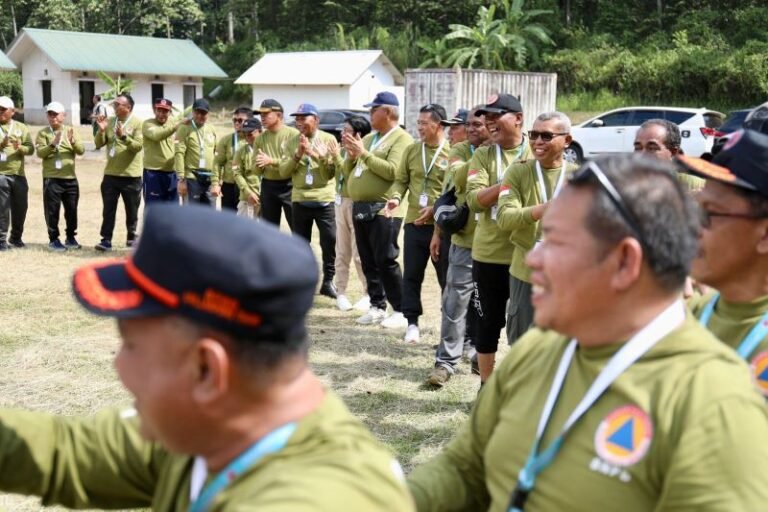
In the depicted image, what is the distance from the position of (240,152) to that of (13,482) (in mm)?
9704

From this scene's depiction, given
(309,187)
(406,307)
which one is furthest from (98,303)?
(309,187)

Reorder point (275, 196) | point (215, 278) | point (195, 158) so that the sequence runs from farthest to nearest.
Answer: point (195, 158), point (275, 196), point (215, 278)

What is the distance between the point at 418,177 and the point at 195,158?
17.4 ft

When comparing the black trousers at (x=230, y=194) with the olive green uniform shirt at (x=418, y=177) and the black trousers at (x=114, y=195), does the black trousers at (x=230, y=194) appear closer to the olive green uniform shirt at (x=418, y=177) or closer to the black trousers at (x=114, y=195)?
the black trousers at (x=114, y=195)

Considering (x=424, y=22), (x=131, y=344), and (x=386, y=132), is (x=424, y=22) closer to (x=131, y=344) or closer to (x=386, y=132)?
(x=386, y=132)

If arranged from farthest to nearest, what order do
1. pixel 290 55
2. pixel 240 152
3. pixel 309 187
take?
pixel 290 55, pixel 240 152, pixel 309 187

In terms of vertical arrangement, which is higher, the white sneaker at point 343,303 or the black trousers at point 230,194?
the black trousers at point 230,194

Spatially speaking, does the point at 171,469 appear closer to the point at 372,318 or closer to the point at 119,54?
the point at 372,318

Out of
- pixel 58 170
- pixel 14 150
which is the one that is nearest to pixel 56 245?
pixel 58 170

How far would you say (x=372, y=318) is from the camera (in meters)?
8.98

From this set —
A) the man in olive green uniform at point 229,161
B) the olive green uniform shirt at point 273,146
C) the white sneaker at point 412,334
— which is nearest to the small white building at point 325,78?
the man in olive green uniform at point 229,161

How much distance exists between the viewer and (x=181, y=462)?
178cm

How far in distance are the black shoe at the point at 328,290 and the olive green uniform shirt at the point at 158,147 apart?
378 cm

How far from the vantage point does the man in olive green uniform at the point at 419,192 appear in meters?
7.84
